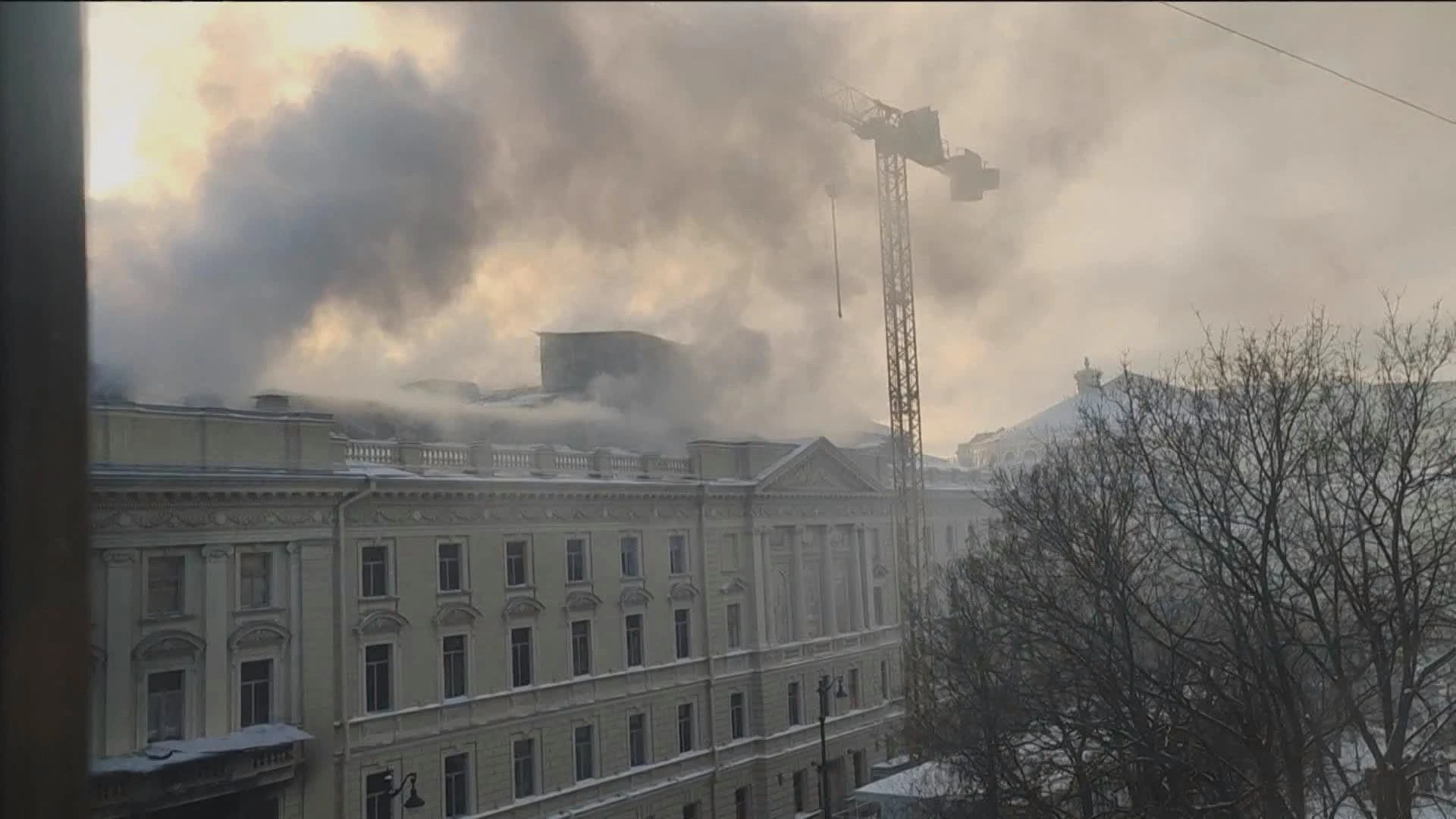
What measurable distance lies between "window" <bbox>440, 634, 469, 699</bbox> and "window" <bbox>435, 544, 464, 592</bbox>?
0.28 metres

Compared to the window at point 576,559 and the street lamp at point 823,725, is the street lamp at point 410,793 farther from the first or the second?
the street lamp at point 823,725

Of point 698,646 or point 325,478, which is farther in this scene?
point 698,646

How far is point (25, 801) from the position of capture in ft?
2.56

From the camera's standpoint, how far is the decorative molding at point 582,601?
6.27 m

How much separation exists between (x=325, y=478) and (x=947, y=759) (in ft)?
12.0

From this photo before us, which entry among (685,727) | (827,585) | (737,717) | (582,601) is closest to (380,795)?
(582,601)

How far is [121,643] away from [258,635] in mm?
768

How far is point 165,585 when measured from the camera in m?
4.30

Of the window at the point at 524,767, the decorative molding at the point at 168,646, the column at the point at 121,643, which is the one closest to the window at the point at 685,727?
the window at the point at 524,767

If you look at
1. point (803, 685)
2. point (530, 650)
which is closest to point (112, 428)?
point (530, 650)

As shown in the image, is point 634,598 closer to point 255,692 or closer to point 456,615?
point 456,615

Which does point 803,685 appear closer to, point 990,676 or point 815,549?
point 815,549

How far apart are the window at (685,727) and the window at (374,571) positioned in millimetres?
2426

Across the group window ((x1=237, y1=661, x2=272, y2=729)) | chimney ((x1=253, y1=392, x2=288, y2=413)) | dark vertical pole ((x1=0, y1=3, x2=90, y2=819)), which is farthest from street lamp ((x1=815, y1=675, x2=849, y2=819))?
dark vertical pole ((x1=0, y1=3, x2=90, y2=819))
